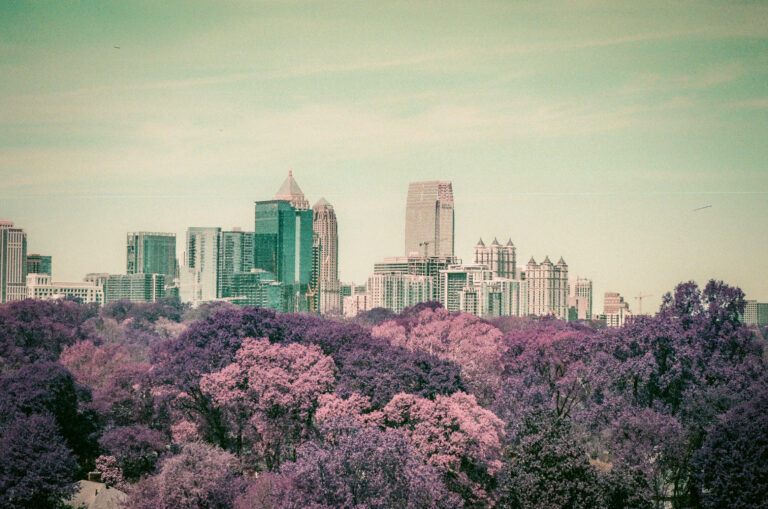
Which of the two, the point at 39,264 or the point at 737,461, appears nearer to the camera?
the point at 737,461

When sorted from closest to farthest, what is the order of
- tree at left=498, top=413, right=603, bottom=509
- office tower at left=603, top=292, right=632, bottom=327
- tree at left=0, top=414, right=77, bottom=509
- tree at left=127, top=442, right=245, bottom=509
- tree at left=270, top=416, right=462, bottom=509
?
tree at left=270, top=416, right=462, bottom=509
tree at left=498, top=413, right=603, bottom=509
tree at left=127, top=442, right=245, bottom=509
tree at left=0, top=414, right=77, bottom=509
office tower at left=603, top=292, right=632, bottom=327

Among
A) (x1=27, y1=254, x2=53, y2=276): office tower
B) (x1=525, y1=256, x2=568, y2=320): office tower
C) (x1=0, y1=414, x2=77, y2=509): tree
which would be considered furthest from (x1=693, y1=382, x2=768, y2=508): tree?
(x1=525, y1=256, x2=568, y2=320): office tower

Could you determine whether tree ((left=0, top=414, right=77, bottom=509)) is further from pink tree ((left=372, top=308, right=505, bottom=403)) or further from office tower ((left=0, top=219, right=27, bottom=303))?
office tower ((left=0, top=219, right=27, bottom=303))

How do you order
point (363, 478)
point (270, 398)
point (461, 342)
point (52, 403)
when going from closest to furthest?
point (363, 478)
point (270, 398)
point (52, 403)
point (461, 342)

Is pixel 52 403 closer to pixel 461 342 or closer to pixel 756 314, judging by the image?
pixel 461 342

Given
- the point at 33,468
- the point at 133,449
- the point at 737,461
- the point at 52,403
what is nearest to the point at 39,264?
the point at 52,403

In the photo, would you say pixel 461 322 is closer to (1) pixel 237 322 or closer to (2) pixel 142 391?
(1) pixel 237 322

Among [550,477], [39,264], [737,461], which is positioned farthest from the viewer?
[39,264]
